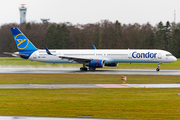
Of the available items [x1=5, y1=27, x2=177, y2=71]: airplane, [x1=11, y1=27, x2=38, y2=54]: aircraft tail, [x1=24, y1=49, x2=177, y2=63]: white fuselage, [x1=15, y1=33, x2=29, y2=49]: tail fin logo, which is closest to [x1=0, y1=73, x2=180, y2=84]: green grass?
[x1=5, y1=27, x2=177, y2=71]: airplane

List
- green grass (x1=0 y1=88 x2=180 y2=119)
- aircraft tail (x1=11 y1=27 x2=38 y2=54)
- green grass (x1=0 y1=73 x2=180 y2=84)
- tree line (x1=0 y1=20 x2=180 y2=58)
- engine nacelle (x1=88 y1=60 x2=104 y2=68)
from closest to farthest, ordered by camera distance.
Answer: green grass (x1=0 y1=88 x2=180 y2=119) < green grass (x1=0 y1=73 x2=180 y2=84) < engine nacelle (x1=88 y1=60 x2=104 y2=68) < aircraft tail (x1=11 y1=27 x2=38 y2=54) < tree line (x1=0 y1=20 x2=180 y2=58)

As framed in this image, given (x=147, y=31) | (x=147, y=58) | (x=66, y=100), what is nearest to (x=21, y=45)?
(x=147, y=58)

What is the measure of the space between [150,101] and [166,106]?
1.71m

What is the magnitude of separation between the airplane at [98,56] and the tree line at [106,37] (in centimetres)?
6044

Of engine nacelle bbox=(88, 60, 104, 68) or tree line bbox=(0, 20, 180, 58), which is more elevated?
tree line bbox=(0, 20, 180, 58)

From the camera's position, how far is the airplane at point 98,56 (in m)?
45.6

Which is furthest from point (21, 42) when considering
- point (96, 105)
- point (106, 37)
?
point (106, 37)

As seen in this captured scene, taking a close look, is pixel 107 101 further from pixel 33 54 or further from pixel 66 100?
pixel 33 54

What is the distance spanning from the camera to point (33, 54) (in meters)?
50.1

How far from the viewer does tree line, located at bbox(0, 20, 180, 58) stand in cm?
11012

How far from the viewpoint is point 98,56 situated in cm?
4781

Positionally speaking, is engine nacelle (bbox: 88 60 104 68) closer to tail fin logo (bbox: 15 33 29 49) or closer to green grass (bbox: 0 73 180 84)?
green grass (bbox: 0 73 180 84)

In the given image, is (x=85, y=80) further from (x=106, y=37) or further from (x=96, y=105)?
(x=106, y=37)

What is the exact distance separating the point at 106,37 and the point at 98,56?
65.7 metres
